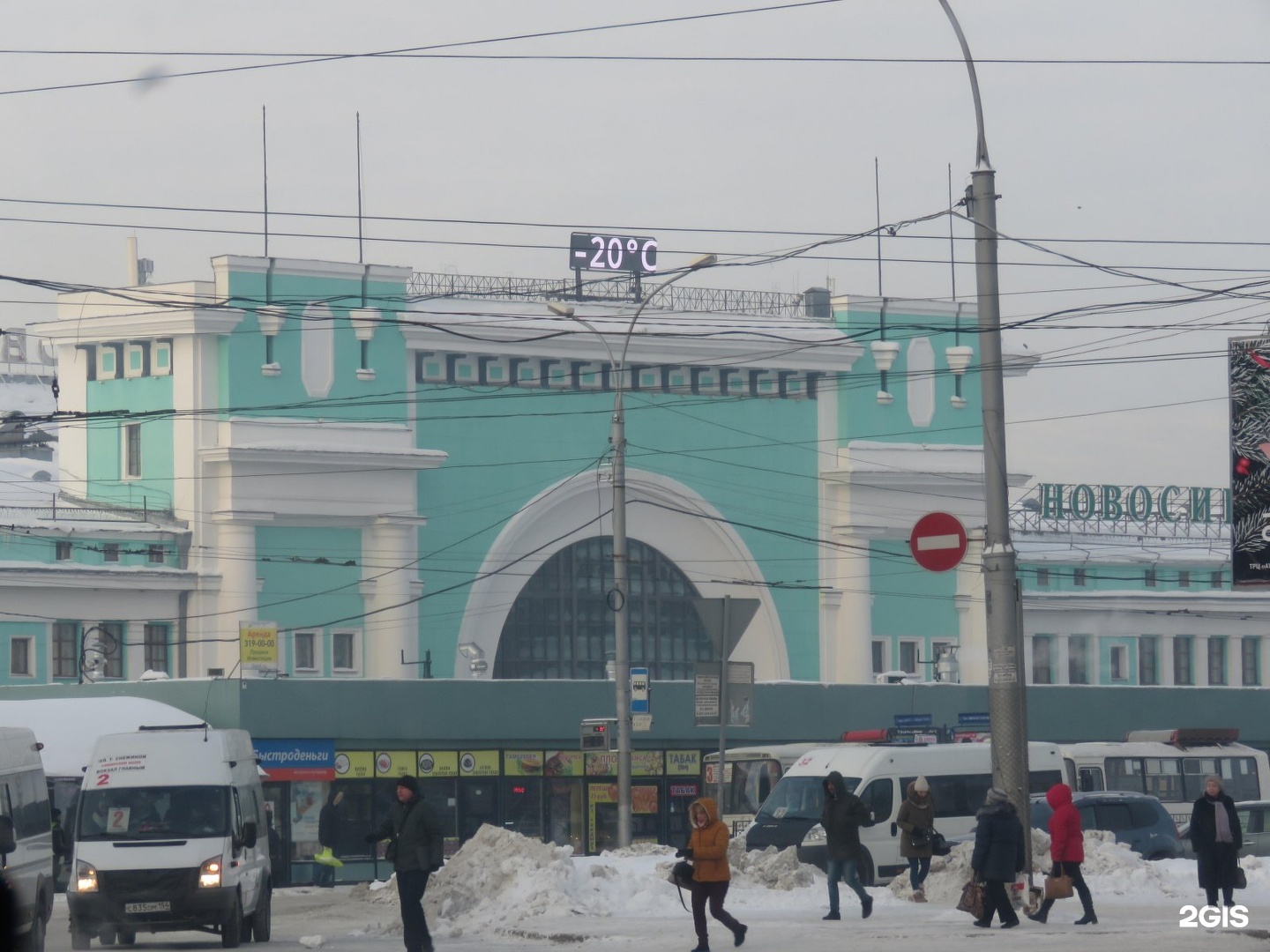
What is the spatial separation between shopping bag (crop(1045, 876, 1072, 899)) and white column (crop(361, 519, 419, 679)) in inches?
1420

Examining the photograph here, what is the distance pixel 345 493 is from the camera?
5522 cm

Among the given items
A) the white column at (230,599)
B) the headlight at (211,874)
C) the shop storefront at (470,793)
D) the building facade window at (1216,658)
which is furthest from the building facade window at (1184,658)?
the headlight at (211,874)

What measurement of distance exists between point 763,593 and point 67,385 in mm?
19003

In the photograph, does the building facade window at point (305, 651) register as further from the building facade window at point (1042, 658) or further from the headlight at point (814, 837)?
the headlight at point (814, 837)

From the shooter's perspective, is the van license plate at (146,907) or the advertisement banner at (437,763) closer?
the van license plate at (146,907)

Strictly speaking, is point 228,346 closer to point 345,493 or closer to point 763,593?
point 345,493

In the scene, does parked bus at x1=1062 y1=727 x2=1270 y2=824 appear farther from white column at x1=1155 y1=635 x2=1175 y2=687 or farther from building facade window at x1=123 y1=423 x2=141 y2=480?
building facade window at x1=123 y1=423 x2=141 y2=480

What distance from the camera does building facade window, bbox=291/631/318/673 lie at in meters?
54.2

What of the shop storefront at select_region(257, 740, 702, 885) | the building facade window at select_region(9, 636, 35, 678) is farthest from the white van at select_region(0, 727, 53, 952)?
the building facade window at select_region(9, 636, 35, 678)

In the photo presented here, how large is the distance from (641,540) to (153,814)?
3953 cm

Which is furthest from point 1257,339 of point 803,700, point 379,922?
point 803,700

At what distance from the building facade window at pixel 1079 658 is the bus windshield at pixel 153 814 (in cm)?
4886

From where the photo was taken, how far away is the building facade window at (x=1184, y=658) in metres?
68.4

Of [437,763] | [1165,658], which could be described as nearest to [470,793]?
[437,763]
